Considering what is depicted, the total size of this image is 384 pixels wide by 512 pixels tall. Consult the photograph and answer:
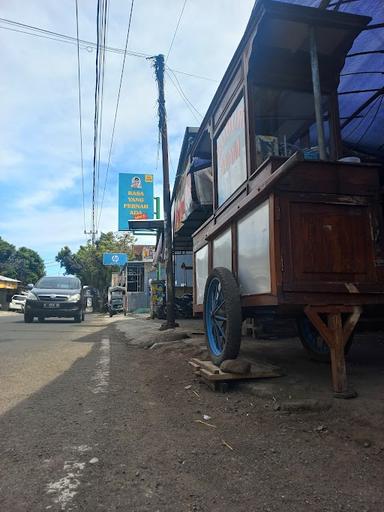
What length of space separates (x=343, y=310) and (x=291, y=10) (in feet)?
10.2

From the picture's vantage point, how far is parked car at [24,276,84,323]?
15.5 metres

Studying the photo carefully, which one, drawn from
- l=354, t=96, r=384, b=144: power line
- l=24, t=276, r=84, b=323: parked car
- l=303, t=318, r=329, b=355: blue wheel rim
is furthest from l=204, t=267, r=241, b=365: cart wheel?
l=24, t=276, r=84, b=323: parked car

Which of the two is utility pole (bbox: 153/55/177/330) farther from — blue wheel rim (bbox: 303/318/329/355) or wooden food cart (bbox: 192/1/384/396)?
blue wheel rim (bbox: 303/318/329/355)

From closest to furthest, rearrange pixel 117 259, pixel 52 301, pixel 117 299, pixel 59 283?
1. pixel 52 301
2. pixel 59 283
3. pixel 117 299
4. pixel 117 259

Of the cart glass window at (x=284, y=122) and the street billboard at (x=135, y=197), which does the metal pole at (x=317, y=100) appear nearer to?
the cart glass window at (x=284, y=122)

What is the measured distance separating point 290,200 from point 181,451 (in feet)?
7.29

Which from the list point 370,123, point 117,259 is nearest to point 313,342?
point 370,123

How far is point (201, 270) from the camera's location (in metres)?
7.16

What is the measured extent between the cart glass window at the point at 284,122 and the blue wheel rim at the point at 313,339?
213cm

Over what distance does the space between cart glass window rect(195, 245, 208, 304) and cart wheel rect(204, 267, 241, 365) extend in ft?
3.97

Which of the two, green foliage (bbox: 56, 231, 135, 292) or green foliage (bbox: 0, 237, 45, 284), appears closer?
green foliage (bbox: 56, 231, 135, 292)

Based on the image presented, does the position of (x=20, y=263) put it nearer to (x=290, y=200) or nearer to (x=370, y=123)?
(x=370, y=123)

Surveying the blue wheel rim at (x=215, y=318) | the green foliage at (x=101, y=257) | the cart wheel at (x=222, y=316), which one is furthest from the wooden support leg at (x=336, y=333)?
the green foliage at (x=101, y=257)

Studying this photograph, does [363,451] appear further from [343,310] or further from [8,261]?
[8,261]
